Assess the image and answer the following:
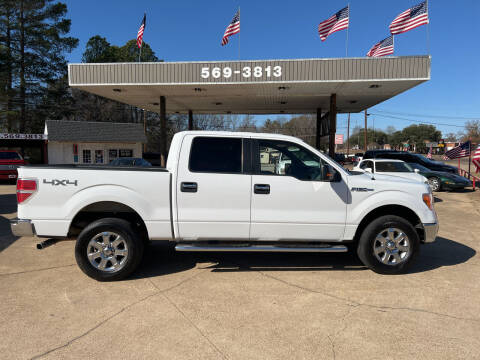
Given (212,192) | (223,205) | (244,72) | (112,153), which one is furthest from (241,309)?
(112,153)

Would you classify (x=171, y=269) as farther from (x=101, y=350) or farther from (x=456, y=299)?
(x=456, y=299)

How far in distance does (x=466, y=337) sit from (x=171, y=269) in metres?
3.66

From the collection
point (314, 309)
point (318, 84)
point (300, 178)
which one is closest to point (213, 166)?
point (300, 178)

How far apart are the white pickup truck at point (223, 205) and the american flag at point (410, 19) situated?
1027 centimetres

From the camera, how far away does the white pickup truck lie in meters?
4.05

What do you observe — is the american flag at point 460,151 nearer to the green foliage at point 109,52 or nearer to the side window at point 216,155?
the side window at point 216,155

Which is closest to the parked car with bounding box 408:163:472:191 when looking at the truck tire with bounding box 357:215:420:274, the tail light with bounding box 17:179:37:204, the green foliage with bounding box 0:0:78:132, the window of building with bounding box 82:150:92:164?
the truck tire with bounding box 357:215:420:274

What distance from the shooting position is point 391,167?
1141 cm

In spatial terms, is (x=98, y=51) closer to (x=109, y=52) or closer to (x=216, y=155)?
(x=109, y=52)

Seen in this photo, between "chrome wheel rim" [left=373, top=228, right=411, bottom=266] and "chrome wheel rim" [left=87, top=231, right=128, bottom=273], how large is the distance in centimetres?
359

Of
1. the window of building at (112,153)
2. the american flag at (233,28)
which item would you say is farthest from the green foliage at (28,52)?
the american flag at (233,28)

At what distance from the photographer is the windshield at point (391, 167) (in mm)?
11344

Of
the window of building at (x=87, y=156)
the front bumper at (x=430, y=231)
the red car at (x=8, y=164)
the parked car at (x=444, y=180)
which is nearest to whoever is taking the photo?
the front bumper at (x=430, y=231)

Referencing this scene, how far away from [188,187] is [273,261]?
1977 mm
